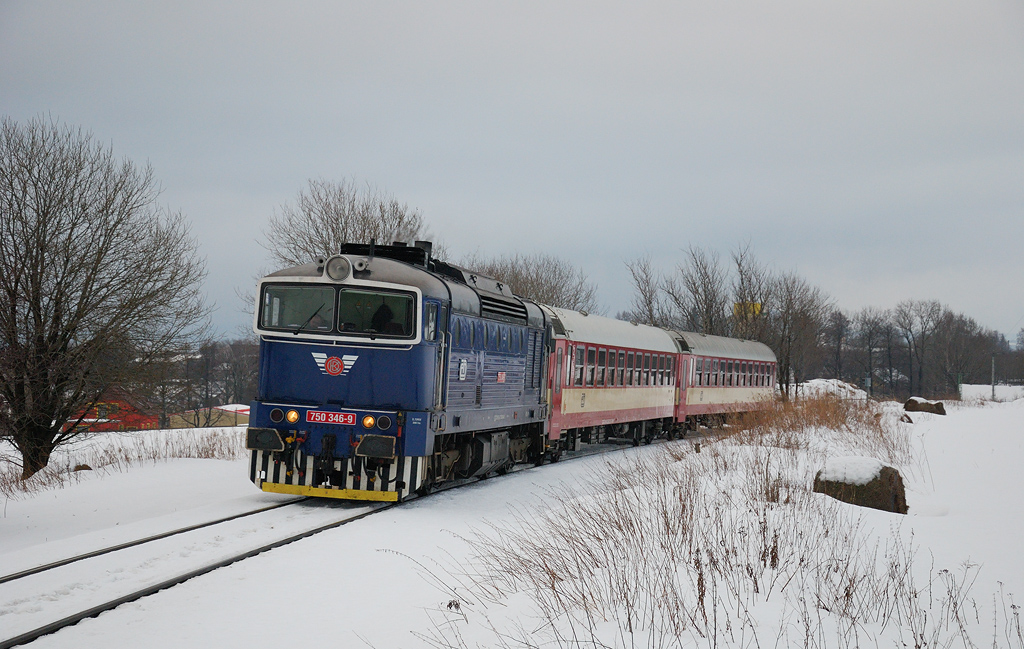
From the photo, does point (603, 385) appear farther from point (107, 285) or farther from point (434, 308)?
point (107, 285)

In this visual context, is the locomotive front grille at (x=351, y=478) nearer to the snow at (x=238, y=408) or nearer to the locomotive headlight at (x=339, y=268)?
the locomotive headlight at (x=339, y=268)

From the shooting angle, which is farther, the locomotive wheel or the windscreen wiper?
the locomotive wheel

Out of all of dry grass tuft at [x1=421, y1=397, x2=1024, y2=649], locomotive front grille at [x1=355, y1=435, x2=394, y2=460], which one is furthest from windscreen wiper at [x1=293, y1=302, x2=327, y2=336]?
dry grass tuft at [x1=421, y1=397, x2=1024, y2=649]

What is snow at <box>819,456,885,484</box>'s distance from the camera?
8.95 metres

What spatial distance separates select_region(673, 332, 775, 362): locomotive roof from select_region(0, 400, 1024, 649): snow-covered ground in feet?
47.0

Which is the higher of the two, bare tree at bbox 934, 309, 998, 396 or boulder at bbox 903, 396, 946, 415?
bare tree at bbox 934, 309, 998, 396

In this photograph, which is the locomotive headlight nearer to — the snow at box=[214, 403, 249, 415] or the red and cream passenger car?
Result: the red and cream passenger car

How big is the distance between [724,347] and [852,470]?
22310 mm

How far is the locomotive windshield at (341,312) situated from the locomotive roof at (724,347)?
1841 centimetres

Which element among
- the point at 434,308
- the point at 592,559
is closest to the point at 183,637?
the point at 592,559

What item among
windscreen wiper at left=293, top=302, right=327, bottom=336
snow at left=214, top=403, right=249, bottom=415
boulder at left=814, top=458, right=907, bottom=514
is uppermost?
windscreen wiper at left=293, top=302, right=327, bottom=336

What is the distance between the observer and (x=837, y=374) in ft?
316

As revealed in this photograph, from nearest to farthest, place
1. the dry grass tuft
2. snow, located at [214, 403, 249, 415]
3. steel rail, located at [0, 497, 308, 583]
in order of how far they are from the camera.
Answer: the dry grass tuft, steel rail, located at [0, 497, 308, 583], snow, located at [214, 403, 249, 415]

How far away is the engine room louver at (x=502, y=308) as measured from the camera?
13.2 metres
